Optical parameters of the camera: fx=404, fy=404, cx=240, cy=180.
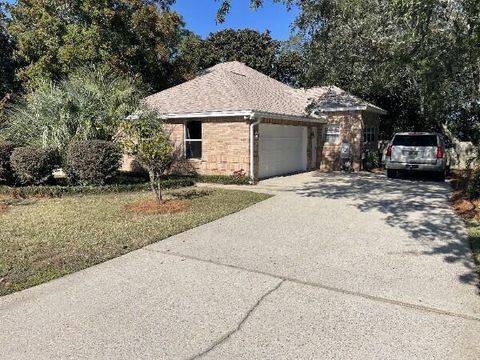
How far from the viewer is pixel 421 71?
1159cm

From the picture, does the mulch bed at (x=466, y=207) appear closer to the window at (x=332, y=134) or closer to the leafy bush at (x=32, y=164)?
the window at (x=332, y=134)

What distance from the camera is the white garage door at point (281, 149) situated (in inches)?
631

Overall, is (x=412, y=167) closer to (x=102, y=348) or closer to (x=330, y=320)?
(x=330, y=320)

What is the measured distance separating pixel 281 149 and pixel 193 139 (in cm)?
379

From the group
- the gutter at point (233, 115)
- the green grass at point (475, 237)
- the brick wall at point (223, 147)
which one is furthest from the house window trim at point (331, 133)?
the green grass at point (475, 237)

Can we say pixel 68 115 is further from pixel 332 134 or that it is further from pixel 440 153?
pixel 440 153

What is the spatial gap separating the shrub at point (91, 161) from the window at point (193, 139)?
172 inches

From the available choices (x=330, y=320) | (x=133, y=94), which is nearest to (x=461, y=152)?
(x=133, y=94)

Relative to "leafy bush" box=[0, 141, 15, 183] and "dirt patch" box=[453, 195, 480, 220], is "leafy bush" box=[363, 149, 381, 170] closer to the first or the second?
"dirt patch" box=[453, 195, 480, 220]

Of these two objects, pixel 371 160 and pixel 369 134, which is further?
pixel 369 134

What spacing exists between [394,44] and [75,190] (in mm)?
9460

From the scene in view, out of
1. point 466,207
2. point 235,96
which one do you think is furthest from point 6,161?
point 466,207

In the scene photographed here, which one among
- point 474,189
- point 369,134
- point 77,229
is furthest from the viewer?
point 369,134

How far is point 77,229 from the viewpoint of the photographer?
7555 millimetres
